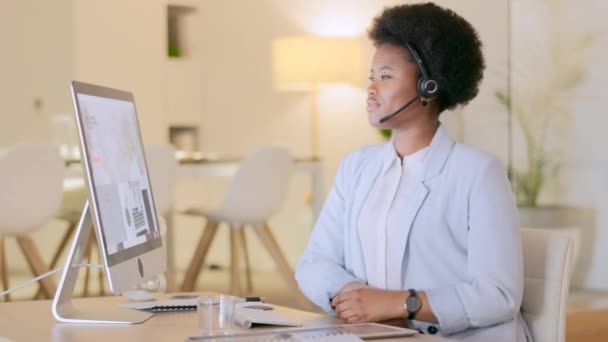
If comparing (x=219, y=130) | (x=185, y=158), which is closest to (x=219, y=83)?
(x=219, y=130)

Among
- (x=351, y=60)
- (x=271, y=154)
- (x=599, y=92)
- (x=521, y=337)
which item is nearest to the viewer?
(x=521, y=337)

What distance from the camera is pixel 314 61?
692 centimetres

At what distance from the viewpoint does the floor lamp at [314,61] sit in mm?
6918

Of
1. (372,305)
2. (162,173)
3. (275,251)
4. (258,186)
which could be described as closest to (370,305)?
(372,305)

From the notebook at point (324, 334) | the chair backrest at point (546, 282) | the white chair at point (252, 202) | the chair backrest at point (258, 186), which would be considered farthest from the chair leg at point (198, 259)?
the notebook at point (324, 334)

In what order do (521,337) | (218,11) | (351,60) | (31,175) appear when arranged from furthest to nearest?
(218,11) → (351,60) → (31,175) → (521,337)

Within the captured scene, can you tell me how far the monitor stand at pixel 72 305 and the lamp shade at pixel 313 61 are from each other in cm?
506

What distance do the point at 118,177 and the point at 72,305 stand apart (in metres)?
0.25

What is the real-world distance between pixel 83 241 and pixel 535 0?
2.34 metres

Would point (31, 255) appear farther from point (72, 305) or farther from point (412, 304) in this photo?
point (412, 304)

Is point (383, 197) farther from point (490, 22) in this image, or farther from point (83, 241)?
point (490, 22)

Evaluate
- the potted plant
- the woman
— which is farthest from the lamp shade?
the woman

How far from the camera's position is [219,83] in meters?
7.68

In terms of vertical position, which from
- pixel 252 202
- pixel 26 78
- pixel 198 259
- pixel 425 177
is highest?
pixel 26 78
